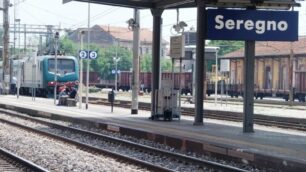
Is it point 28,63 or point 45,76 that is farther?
point 28,63

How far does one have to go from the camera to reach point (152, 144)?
56.7 feet

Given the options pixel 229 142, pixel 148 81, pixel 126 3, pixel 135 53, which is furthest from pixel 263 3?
pixel 148 81

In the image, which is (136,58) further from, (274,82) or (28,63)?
(274,82)

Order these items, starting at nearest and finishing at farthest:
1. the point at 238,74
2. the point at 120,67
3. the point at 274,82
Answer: the point at 274,82 < the point at 238,74 < the point at 120,67

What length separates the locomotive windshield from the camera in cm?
4569

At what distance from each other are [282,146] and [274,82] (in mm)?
49919

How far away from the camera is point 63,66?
151 feet

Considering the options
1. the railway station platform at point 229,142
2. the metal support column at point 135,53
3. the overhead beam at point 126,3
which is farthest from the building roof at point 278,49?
the railway station platform at point 229,142

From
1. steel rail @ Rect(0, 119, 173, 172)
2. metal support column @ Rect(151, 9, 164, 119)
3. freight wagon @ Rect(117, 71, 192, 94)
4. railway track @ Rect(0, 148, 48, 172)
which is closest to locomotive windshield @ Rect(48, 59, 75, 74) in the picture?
freight wagon @ Rect(117, 71, 192, 94)

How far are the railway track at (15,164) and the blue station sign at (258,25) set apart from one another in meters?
7.52

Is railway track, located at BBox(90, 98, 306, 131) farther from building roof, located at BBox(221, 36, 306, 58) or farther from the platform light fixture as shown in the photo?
building roof, located at BBox(221, 36, 306, 58)

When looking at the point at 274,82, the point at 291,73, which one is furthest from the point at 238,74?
the point at 291,73

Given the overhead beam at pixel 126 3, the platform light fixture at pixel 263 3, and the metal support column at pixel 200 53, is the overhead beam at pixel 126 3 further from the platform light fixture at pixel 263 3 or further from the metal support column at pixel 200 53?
the platform light fixture at pixel 263 3

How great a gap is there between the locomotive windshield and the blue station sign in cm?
2861
